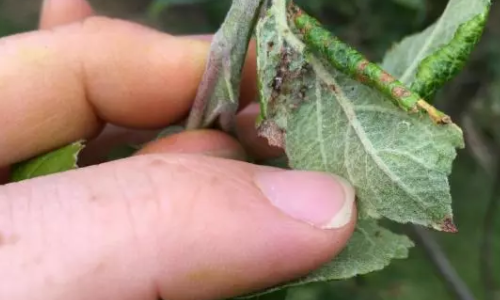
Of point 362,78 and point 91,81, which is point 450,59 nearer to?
point 362,78

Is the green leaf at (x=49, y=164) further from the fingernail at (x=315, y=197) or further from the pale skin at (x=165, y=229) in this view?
the fingernail at (x=315, y=197)

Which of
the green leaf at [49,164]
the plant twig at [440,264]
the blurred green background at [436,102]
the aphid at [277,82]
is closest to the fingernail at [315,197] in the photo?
the aphid at [277,82]

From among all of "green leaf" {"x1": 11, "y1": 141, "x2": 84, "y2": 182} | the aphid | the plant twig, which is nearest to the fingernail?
the aphid

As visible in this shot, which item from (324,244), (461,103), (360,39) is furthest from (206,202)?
(461,103)

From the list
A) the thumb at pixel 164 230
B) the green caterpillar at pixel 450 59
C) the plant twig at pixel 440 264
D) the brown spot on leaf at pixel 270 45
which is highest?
the green caterpillar at pixel 450 59

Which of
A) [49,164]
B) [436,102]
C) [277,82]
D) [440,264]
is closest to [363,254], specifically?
[277,82]
